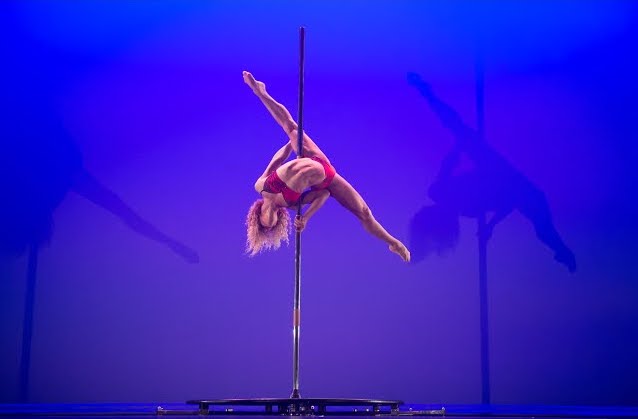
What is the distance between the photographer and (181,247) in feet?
19.2

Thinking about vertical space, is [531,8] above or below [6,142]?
above

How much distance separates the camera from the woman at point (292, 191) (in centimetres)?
437

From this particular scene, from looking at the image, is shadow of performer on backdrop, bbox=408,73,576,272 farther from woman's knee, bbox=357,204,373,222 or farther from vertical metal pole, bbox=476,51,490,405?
woman's knee, bbox=357,204,373,222

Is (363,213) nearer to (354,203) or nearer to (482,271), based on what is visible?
(354,203)

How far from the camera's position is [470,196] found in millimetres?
6059

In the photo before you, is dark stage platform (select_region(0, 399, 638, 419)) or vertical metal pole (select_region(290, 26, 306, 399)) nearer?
dark stage platform (select_region(0, 399, 638, 419))

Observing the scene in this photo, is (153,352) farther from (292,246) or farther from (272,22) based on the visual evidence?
(272,22)

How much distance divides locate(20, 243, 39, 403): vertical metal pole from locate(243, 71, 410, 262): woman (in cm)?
205

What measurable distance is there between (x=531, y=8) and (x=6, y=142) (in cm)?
430

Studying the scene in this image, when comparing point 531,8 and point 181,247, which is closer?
point 181,247

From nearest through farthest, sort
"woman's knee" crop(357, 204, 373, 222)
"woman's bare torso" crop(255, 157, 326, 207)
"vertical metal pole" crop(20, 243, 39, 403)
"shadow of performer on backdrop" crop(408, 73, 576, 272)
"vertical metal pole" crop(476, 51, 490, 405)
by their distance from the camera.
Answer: "woman's bare torso" crop(255, 157, 326, 207) < "woman's knee" crop(357, 204, 373, 222) < "vertical metal pole" crop(20, 243, 39, 403) < "vertical metal pole" crop(476, 51, 490, 405) < "shadow of performer on backdrop" crop(408, 73, 576, 272)

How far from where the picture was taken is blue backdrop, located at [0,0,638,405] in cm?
578

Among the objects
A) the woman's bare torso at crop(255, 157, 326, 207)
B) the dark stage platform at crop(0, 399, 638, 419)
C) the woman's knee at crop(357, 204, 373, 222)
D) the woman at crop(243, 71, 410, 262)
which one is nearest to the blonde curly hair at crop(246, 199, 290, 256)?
the woman at crop(243, 71, 410, 262)

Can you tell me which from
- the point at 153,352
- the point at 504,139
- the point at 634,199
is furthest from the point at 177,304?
the point at 634,199
